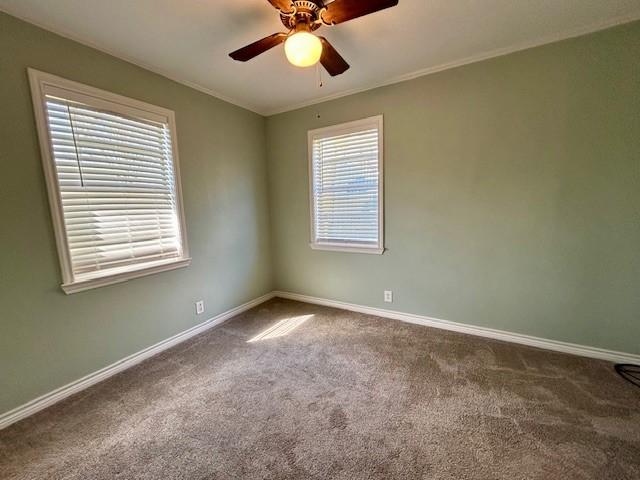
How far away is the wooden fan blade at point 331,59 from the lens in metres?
1.68

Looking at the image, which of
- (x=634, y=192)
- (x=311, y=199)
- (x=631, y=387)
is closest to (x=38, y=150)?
(x=311, y=199)

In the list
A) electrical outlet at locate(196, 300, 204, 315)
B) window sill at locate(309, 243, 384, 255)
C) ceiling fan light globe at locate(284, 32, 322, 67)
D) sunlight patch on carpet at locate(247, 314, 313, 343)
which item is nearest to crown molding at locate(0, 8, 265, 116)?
ceiling fan light globe at locate(284, 32, 322, 67)

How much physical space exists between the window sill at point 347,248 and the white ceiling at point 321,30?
1733 mm

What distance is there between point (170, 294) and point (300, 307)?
1.51 metres

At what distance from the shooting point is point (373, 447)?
1.44m

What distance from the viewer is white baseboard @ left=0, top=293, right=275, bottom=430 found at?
5.56 feet

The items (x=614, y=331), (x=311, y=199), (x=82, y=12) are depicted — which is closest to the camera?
(x=82, y=12)

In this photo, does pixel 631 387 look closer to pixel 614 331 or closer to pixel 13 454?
pixel 614 331

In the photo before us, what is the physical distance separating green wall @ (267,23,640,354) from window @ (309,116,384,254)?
13 centimetres

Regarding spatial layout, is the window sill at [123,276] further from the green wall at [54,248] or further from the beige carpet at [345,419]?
the beige carpet at [345,419]

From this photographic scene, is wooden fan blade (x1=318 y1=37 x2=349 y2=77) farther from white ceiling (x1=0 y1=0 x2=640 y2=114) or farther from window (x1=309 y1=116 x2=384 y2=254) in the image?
window (x1=309 y1=116 x2=384 y2=254)

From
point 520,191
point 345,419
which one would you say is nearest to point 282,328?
point 345,419

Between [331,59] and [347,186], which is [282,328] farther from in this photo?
[331,59]

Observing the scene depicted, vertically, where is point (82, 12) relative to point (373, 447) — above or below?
above
